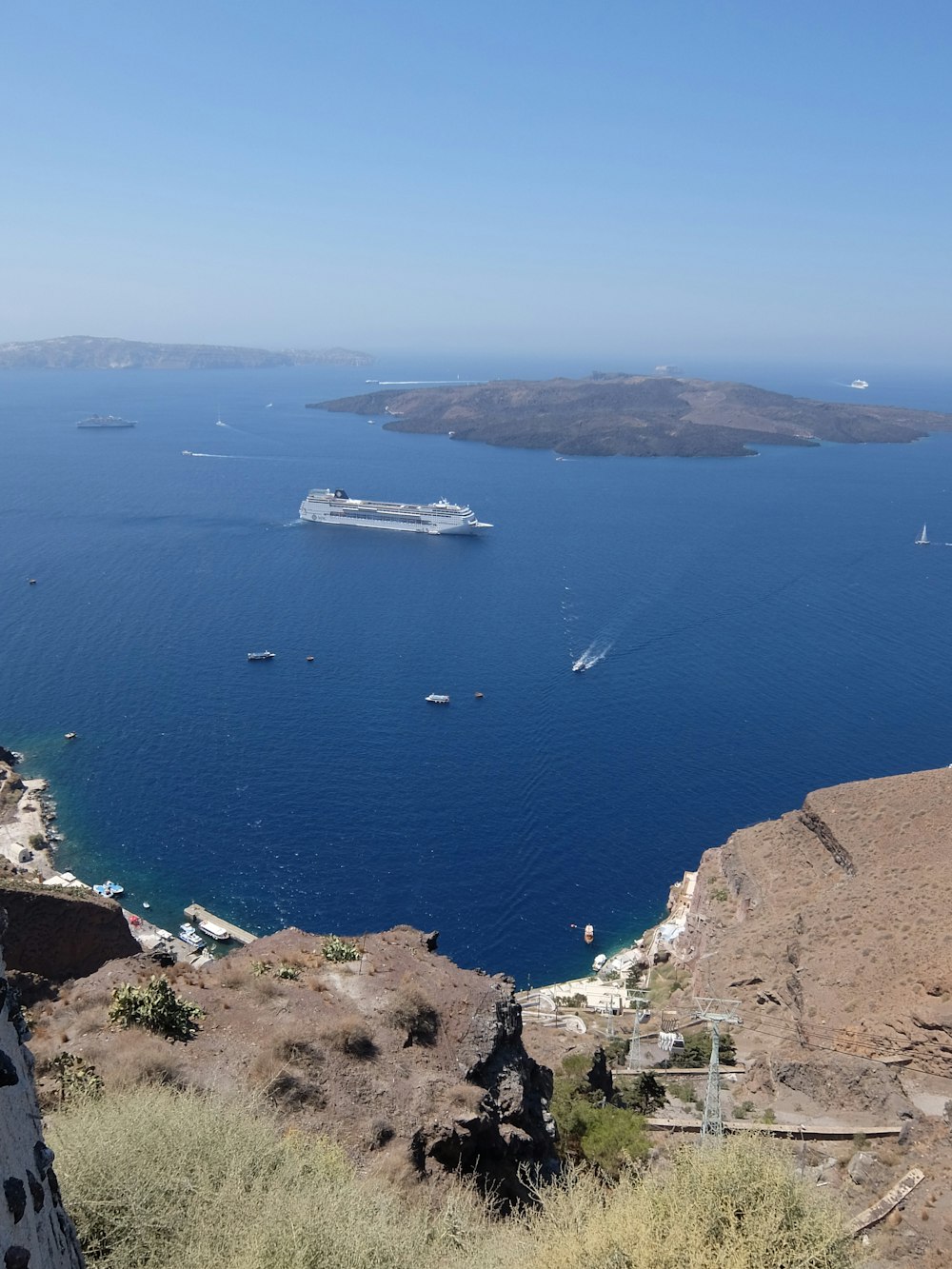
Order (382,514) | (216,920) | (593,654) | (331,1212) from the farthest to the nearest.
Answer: (382,514) → (593,654) → (216,920) → (331,1212)

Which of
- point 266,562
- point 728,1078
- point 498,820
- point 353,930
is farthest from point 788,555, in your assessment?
point 728,1078

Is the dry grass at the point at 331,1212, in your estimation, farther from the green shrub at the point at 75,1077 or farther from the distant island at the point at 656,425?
the distant island at the point at 656,425

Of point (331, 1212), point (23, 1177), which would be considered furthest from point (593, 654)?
point (23, 1177)

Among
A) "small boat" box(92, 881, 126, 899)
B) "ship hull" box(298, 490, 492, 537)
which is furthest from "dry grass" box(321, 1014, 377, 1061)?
"ship hull" box(298, 490, 492, 537)

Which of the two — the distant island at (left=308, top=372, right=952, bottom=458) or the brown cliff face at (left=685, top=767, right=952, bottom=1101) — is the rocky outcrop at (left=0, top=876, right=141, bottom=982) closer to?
the brown cliff face at (left=685, top=767, right=952, bottom=1101)

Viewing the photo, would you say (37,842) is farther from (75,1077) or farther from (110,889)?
(75,1077)

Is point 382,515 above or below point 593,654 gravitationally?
above

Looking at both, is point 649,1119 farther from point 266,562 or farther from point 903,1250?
point 266,562
